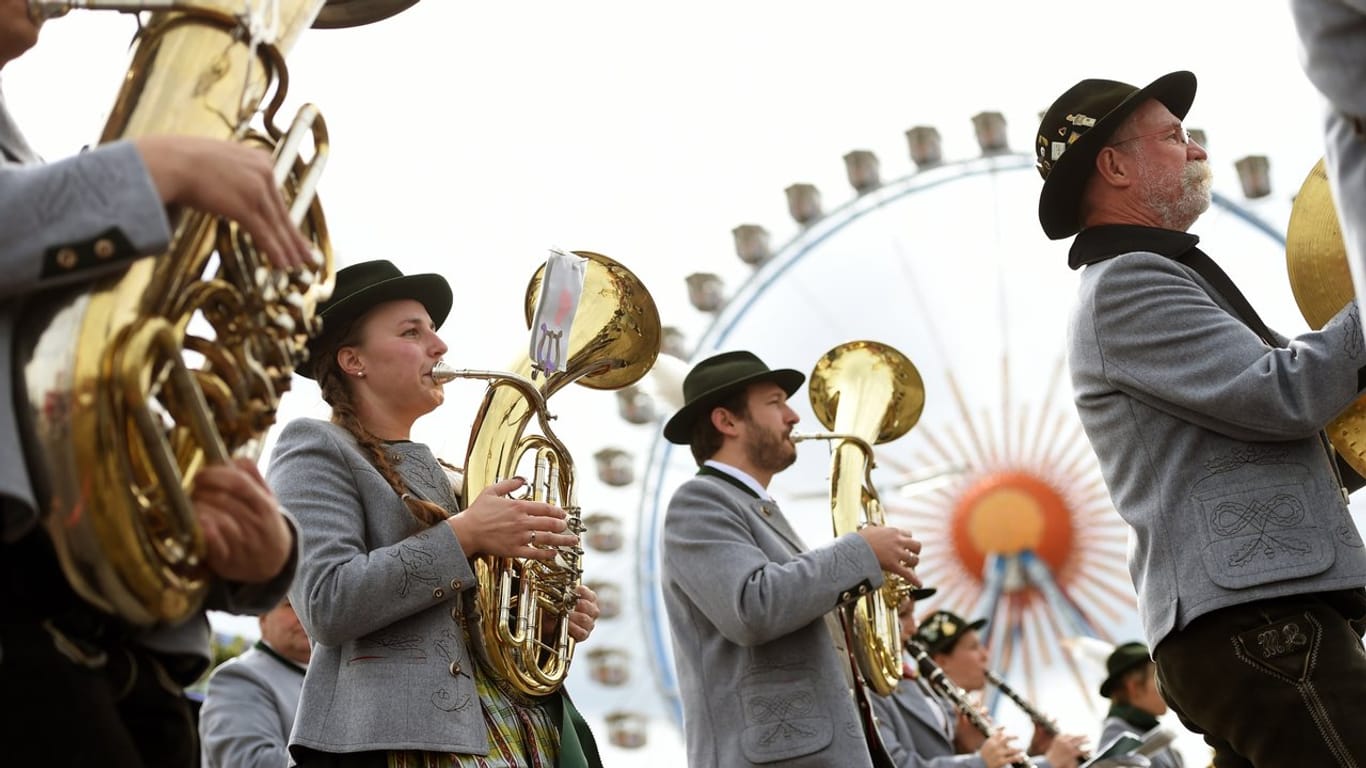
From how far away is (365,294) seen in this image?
3770 millimetres

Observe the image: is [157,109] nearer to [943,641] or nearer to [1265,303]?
[943,641]

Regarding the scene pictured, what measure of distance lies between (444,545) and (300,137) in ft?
3.76

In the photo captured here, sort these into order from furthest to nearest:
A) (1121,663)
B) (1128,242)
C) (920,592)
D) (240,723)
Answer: (1121,663) < (920,592) < (240,723) < (1128,242)

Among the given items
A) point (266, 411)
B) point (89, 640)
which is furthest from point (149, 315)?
point (89, 640)

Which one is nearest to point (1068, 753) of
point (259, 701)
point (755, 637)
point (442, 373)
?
point (755, 637)

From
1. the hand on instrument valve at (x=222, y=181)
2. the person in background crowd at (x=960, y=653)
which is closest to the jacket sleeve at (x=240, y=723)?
the hand on instrument valve at (x=222, y=181)

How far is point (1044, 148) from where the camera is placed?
13.4 feet

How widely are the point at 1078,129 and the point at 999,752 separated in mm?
2943

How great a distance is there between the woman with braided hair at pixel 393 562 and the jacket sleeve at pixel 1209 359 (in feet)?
4.43

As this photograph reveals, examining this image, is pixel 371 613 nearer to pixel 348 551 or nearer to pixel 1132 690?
pixel 348 551

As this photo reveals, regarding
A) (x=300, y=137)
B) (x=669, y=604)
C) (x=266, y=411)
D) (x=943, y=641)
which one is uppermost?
(x=300, y=137)

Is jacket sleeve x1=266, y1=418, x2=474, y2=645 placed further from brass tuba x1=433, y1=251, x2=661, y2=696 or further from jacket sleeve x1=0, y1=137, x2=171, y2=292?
jacket sleeve x1=0, y1=137, x2=171, y2=292

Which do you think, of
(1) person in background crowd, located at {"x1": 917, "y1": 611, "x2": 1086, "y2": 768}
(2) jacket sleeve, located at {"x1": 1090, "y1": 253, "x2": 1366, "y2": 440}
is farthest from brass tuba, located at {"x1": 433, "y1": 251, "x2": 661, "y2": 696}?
(1) person in background crowd, located at {"x1": 917, "y1": 611, "x2": 1086, "y2": 768}

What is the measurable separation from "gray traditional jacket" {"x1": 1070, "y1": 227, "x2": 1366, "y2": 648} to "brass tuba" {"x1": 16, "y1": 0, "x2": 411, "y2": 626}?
1.88 metres
